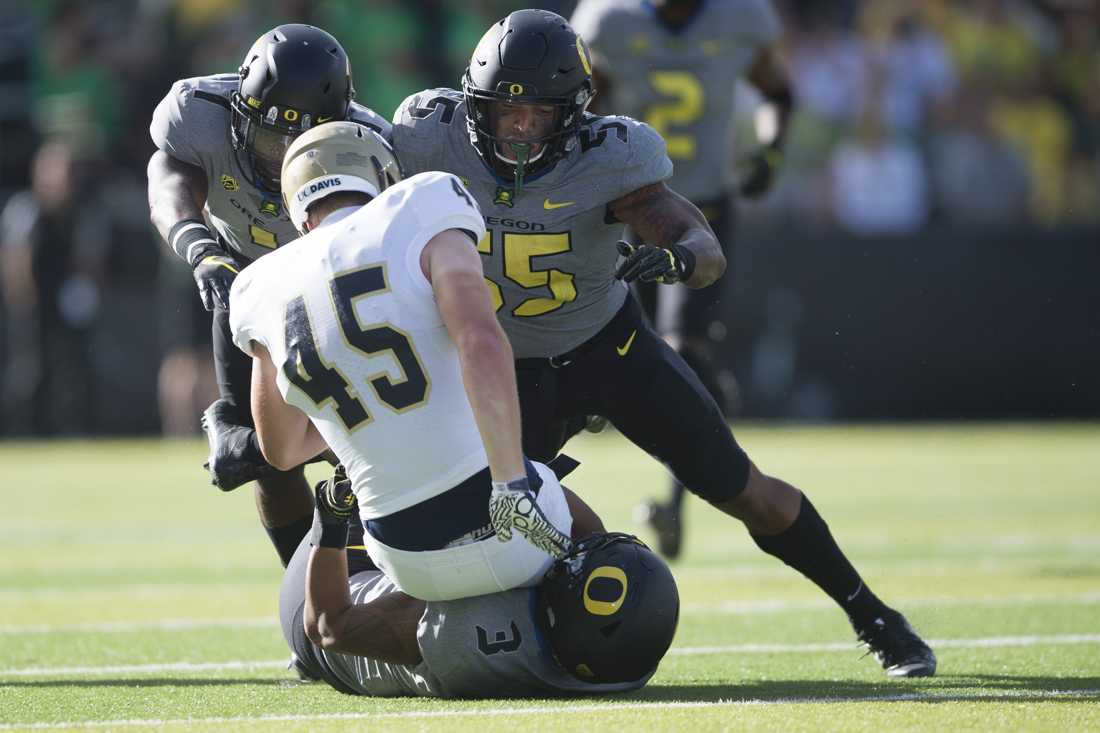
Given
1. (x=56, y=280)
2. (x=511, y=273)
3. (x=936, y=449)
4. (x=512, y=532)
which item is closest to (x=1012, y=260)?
(x=936, y=449)

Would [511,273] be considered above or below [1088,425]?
above

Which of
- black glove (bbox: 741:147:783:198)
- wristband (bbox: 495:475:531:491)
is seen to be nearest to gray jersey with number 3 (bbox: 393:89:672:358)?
wristband (bbox: 495:475:531:491)

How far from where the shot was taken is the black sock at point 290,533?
5.04 meters

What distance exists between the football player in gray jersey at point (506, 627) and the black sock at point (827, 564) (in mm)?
724

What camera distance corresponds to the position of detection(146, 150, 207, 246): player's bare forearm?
4672mm

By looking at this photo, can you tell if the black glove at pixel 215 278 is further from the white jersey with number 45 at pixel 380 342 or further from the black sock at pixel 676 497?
the black sock at pixel 676 497

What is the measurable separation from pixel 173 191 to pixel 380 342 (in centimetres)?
138

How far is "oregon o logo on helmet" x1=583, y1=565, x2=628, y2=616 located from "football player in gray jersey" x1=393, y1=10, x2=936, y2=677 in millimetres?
705

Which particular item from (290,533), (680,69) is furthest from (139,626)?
(680,69)

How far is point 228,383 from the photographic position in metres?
4.95

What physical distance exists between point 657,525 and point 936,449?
626 centimetres

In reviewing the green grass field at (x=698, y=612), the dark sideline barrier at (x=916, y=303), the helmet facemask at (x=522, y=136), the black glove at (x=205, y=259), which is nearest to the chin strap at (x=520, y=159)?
the helmet facemask at (x=522, y=136)

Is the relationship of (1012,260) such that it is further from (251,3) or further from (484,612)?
(484,612)

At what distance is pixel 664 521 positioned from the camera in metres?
6.59
